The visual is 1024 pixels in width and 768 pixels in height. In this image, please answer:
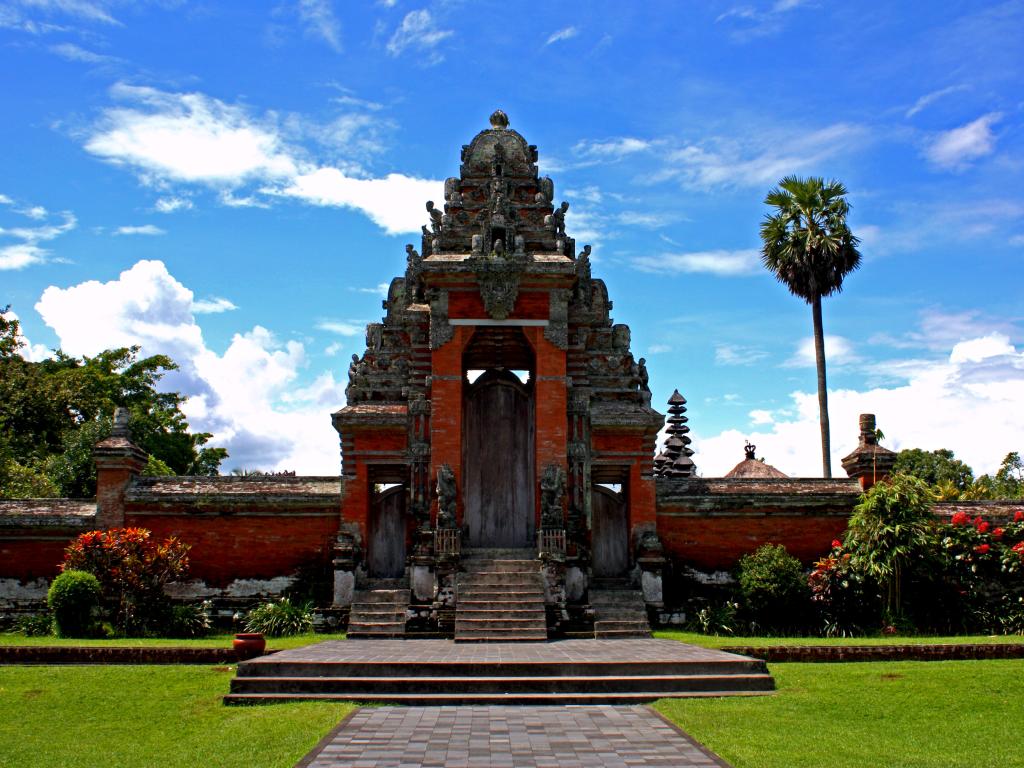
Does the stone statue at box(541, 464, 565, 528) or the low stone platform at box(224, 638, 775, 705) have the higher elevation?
the stone statue at box(541, 464, 565, 528)

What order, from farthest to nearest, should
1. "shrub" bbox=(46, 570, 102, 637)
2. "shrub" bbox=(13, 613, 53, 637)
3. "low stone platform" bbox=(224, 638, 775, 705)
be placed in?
"shrub" bbox=(13, 613, 53, 637)
"shrub" bbox=(46, 570, 102, 637)
"low stone platform" bbox=(224, 638, 775, 705)

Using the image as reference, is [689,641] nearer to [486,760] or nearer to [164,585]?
[486,760]

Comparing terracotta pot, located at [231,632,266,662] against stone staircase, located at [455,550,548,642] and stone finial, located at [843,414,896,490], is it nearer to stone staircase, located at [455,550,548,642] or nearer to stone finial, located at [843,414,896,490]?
stone staircase, located at [455,550,548,642]

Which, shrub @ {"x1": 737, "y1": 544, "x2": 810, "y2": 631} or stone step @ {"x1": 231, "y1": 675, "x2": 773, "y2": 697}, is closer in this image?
stone step @ {"x1": 231, "y1": 675, "x2": 773, "y2": 697}

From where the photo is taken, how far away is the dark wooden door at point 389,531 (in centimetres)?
1888

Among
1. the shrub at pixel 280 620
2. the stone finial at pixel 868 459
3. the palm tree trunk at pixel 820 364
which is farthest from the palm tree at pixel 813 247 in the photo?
the shrub at pixel 280 620

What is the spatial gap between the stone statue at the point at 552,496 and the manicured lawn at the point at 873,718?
5.26 m

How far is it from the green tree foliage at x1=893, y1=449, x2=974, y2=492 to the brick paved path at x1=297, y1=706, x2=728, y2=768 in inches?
1647

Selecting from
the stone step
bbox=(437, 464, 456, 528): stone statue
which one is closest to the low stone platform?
the stone step

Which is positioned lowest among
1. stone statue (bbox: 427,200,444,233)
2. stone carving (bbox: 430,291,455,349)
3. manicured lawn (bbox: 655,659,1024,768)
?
manicured lawn (bbox: 655,659,1024,768)

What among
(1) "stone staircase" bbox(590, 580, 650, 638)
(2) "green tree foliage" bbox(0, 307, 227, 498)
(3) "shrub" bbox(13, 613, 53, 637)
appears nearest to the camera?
(1) "stone staircase" bbox(590, 580, 650, 638)

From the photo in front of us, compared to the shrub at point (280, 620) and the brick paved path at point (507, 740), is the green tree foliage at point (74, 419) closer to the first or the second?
the shrub at point (280, 620)

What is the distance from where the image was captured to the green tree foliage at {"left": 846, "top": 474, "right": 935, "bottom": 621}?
56.9 feet

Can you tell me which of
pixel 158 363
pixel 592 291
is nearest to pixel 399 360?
pixel 592 291
